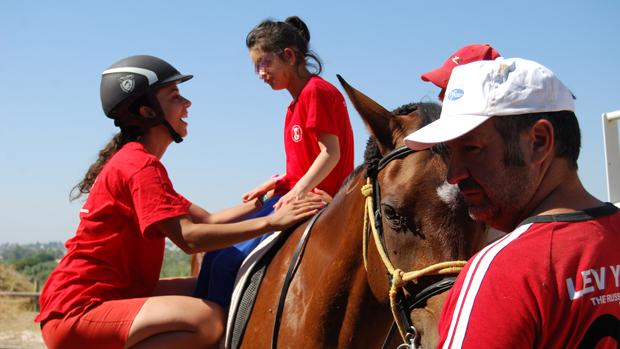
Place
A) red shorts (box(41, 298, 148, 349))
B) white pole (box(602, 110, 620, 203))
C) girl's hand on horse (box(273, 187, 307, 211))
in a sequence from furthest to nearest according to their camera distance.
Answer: white pole (box(602, 110, 620, 203)) → girl's hand on horse (box(273, 187, 307, 211)) → red shorts (box(41, 298, 148, 349))

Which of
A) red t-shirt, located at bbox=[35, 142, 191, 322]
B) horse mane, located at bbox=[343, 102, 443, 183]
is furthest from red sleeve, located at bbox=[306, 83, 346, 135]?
red t-shirt, located at bbox=[35, 142, 191, 322]

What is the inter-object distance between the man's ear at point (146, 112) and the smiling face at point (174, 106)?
62mm

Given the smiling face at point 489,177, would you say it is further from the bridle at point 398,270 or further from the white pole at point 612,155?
the white pole at point 612,155

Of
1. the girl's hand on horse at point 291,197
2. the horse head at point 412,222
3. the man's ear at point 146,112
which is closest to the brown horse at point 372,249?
the horse head at point 412,222

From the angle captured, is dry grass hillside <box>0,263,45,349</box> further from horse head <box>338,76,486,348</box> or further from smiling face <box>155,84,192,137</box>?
horse head <box>338,76,486,348</box>

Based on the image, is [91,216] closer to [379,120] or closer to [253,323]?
[253,323]

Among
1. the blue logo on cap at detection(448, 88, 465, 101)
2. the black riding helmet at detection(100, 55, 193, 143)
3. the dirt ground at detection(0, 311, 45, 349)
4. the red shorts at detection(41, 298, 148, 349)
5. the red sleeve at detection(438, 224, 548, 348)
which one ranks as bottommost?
the dirt ground at detection(0, 311, 45, 349)

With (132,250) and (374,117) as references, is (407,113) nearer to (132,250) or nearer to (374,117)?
(374,117)

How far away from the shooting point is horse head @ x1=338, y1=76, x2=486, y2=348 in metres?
2.95

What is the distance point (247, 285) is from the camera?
3896mm

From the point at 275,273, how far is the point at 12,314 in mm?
21862

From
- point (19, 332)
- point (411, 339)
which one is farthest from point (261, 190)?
point (19, 332)

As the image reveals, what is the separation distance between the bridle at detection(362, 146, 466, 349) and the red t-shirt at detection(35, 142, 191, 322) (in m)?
0.98

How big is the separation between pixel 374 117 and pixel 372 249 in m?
0.62
